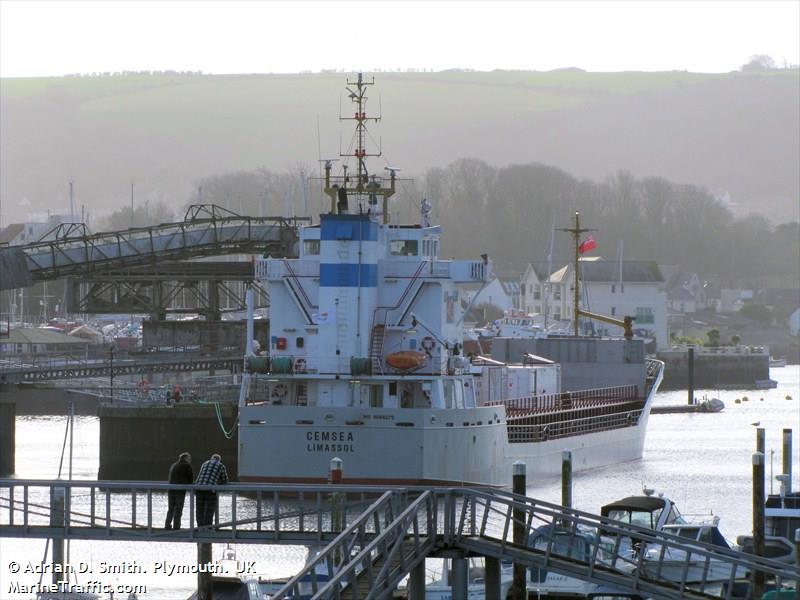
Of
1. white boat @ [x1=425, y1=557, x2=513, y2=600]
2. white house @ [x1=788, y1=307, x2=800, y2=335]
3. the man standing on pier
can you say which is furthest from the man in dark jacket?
white house @ [x1=788, y1=307, x2=800, y2=335]

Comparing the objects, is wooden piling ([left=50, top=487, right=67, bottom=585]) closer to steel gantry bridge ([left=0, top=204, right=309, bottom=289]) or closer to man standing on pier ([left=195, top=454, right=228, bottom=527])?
man standing on pier ([left=195, top=454, right=228, bottom=527])

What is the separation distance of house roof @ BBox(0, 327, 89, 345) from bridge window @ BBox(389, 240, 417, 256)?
44.4 meters

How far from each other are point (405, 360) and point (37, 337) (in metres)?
55.2

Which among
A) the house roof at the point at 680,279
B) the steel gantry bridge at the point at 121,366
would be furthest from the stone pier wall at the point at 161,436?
the house roof at the point at 680,279

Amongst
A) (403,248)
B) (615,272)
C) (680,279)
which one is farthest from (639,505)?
(680,279)

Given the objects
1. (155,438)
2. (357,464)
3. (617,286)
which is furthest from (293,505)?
(617,286)

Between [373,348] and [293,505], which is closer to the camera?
[293,505]

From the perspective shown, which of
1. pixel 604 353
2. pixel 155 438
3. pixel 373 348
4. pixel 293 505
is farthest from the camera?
pixel 604 353

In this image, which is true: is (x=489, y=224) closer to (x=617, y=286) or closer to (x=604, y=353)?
(x=617, y=286)

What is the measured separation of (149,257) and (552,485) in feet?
60.5

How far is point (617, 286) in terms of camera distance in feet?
482

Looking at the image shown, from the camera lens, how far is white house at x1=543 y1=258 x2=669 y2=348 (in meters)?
145

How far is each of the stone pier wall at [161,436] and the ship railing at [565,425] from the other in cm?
→ 789

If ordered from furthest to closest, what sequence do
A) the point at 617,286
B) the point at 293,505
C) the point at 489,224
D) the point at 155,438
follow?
the point at 489,224 → the point at 617,286 → the point at 155,438 → the point at 293,505
